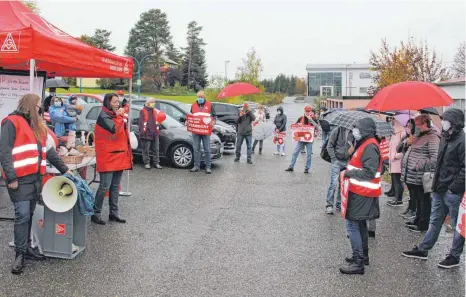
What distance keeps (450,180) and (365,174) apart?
3.65 feet

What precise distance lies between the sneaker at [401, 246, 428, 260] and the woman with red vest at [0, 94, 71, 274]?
171 inches

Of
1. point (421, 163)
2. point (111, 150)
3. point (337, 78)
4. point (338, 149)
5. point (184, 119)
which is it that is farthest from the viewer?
point (337, 78)

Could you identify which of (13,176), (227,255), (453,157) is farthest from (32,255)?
(453,157)

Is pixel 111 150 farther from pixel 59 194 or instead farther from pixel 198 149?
pixel 198 149

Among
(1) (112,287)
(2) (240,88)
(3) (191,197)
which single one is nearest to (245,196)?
(3) (191,197)

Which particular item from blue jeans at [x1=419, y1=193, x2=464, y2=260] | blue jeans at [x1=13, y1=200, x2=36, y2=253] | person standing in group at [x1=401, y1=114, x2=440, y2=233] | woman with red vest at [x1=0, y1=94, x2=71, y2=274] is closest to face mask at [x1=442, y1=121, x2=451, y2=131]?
blue jeans at [x1=419, y1=193, x2=464, y2=260]

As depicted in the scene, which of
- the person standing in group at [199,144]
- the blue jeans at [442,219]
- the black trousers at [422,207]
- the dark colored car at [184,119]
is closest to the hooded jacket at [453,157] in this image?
the blue jeans at [442,219]

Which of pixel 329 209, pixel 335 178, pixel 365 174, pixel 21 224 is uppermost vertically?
pixel 365 174

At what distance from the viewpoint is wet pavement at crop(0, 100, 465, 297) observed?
4621mm

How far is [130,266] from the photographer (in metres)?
5.13

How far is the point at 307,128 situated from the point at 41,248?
8117 millimetres

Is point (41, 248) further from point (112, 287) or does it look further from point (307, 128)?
point (307, 128)

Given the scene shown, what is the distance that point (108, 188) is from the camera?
6.76 meters

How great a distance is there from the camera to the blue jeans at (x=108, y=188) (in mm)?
6684
